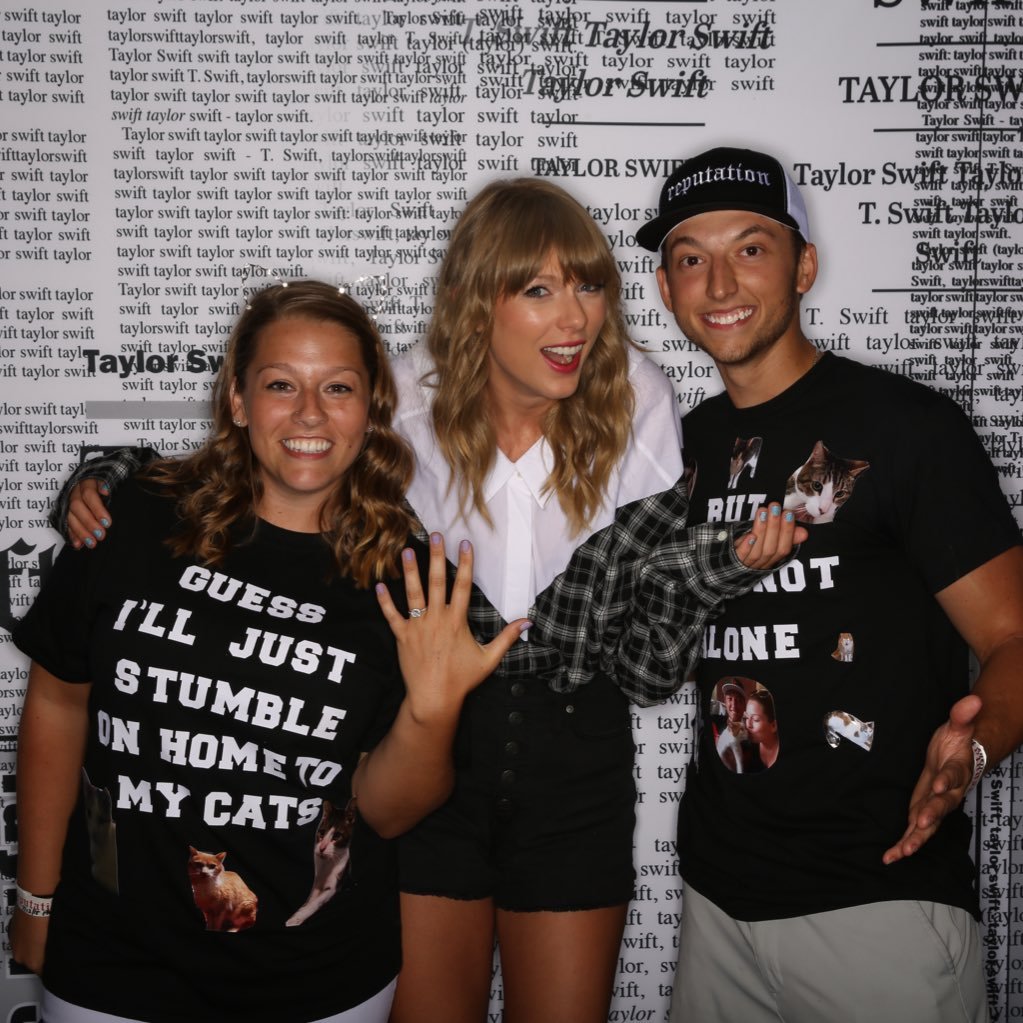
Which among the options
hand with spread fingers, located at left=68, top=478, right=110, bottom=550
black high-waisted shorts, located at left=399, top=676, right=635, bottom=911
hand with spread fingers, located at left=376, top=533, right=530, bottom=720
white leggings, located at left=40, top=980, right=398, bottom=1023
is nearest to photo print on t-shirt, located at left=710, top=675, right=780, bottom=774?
black high-waisted shorts, located at left=399, top=676, right=635, bottom=911

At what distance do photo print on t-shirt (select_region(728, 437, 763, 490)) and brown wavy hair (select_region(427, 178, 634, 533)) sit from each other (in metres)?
0.22

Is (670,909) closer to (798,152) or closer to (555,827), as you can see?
(555,827)

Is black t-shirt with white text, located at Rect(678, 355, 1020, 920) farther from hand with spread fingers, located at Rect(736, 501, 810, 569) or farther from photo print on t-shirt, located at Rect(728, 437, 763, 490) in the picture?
hand with spread fingers, located at Rect(736, 501, 810, 569)

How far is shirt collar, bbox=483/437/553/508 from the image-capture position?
6.12ft

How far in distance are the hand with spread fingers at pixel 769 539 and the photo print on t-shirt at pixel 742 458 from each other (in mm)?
184

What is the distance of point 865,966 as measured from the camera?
63.4 inches

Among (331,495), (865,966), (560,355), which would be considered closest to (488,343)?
(560,355)

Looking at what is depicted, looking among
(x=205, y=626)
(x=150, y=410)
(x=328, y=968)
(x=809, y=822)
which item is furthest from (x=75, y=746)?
(x=809, y=822)

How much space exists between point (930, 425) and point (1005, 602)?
34 centimetres

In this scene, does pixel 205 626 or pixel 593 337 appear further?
pixel 593 337

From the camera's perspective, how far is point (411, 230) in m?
2.24

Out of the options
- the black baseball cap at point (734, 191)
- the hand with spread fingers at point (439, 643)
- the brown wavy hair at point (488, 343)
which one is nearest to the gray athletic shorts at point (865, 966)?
the hand with spread fingers at point (439, 643)

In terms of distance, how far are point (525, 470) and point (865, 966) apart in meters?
1.11

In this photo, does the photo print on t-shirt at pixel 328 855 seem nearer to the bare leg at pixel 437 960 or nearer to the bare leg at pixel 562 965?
the bare leg at pixel 437 960
